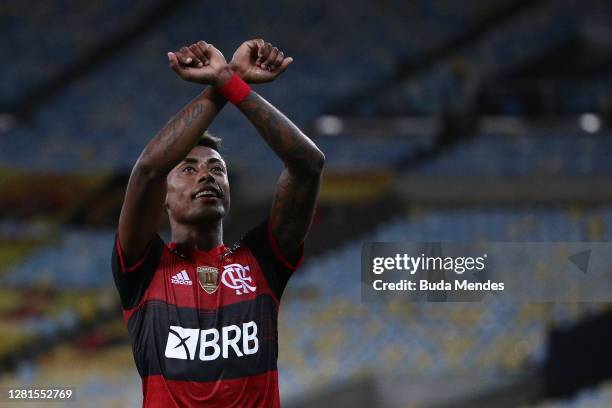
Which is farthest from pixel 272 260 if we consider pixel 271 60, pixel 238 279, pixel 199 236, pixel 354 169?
pixel 354 169

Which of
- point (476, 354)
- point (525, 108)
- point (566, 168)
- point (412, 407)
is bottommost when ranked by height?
point (412, 407)

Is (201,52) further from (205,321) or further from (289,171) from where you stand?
(205,321)

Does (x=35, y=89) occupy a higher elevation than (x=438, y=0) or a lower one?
lower

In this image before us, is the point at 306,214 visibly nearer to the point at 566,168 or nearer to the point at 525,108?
the point at 566,168

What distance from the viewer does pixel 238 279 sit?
252cm

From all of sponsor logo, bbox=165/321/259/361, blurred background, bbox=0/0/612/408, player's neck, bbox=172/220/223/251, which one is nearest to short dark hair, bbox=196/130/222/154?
player's neck, bbox=172/220/223/251

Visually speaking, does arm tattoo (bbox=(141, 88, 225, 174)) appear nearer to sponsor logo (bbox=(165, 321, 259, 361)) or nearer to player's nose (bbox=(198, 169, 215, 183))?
player's nose (bbox=(198, 169, 215, 183))

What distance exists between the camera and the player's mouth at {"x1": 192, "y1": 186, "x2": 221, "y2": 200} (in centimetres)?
255

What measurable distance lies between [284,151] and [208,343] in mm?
540

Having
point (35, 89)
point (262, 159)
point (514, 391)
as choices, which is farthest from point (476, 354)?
point (35, 89)

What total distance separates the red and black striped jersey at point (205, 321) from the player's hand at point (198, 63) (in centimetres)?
49

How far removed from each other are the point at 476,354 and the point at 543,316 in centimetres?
75

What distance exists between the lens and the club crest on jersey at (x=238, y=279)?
251 centimetres

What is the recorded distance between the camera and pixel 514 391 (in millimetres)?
8109
